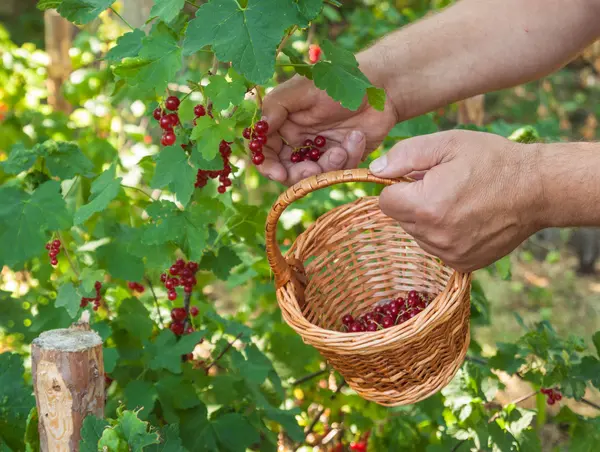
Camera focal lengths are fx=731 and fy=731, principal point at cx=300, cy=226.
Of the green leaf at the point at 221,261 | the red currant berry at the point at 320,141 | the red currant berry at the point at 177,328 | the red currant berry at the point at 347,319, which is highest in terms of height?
the red currant berry at the point at 320,141

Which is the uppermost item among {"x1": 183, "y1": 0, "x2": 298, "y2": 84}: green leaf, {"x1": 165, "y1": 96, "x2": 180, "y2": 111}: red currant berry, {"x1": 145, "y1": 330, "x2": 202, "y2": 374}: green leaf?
{"x1": 183, "y1": 0, "x2": 298, "y2": 84}: green leaf

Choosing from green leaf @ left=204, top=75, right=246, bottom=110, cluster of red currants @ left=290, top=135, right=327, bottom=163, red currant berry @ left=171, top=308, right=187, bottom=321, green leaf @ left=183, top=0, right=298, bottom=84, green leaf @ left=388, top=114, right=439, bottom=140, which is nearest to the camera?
green leaf @ left=183, top=0, right=298, bottom=84

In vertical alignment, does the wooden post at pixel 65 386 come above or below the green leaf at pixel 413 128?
above

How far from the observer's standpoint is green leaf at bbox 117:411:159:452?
119 centimetres

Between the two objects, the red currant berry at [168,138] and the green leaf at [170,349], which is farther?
the green leaf at [170,349]

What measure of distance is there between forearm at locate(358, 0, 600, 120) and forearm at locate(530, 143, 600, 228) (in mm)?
519

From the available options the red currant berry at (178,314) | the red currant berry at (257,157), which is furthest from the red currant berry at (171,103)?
the red currant berry at (178,314)

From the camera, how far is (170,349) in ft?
6.19

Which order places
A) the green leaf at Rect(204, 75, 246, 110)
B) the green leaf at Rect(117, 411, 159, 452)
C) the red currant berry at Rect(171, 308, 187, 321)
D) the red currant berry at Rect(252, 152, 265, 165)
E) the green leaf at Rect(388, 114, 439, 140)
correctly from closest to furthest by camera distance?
the green leaf at Rect(117, 411, 159, 452) → the green leaf at Rect(204, 75, 246, 110) → the red currant berry at Rect(252, 152, 265, 165) → the red currant berry at Rect(171, 308, 187, 321) → the green leaf at Rect(388, 114, 439, 140)

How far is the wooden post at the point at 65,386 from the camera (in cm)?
136

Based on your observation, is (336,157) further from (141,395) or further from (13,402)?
(13,402)

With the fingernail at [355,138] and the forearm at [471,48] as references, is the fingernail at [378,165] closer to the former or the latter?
the fingernail at [355,138]

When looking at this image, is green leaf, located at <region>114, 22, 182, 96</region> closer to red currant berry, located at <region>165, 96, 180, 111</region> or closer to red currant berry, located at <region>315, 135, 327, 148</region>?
red currant berry, located at <region>165, 96, 180, 111</region>

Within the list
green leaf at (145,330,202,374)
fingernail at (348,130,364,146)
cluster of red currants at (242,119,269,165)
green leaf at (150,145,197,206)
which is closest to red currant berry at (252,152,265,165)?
cluster of red currants at (242,119,269,165)
